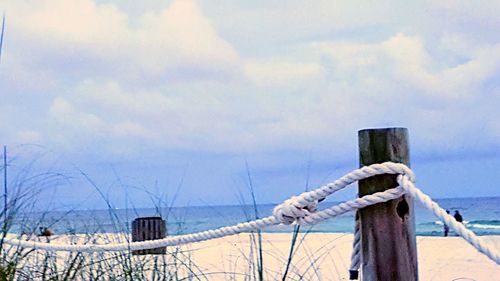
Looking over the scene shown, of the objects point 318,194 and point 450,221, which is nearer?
point 450,221

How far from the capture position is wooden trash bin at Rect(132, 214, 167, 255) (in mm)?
3998

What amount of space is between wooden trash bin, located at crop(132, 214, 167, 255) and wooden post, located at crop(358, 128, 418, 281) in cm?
196

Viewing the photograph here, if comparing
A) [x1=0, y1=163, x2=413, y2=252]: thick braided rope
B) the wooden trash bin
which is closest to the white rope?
[x1=0, y1=163, x2=413, y2=252]: thick braided rope

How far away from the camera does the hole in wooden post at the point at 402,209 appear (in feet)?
7.34

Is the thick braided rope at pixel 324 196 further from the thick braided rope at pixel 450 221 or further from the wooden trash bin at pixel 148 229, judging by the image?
the wooden trash bin at pixel 148 229

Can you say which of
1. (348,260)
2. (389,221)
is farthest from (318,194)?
(348,260)

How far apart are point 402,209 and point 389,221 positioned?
60 millimetres

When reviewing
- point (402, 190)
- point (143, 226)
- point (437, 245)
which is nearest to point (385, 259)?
point (402, 190)

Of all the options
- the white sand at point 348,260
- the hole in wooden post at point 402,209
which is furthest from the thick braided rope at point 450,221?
the white sand at point 348,260

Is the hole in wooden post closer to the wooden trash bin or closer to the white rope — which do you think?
the white rope

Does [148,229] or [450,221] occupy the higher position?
[148,229]

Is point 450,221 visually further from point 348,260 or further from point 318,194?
point 348,260

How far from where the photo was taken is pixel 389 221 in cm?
223

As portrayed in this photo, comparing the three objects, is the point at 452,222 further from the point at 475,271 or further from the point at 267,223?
the point at 475,271
